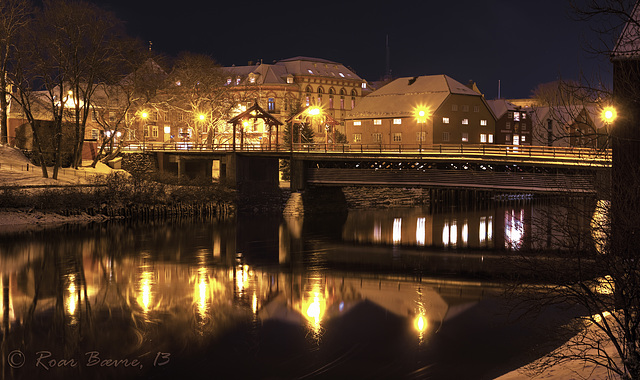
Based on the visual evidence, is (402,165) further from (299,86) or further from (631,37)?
(299,86)

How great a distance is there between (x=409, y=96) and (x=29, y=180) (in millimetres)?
45773

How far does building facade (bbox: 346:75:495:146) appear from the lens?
78875 mm

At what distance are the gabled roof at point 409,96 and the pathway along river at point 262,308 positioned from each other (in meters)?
38.4

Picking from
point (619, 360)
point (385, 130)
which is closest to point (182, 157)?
point (385, 130)

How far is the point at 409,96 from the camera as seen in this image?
8206cm

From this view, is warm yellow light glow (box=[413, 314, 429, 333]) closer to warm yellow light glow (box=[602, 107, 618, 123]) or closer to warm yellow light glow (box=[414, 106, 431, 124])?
warm yellow light glow (box=[602, 107, 618, 123])

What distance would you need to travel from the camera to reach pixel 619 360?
14.2 m

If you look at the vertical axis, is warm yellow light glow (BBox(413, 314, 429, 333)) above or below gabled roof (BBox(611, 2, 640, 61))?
below

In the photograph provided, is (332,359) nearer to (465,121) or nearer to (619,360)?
(619,360)

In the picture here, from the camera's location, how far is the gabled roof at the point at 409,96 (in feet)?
262

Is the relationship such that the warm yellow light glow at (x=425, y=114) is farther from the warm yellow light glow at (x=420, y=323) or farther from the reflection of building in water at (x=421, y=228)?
the warm yellow light glow at (x=420, y=323)

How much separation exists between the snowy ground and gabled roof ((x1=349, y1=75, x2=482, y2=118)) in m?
33.8

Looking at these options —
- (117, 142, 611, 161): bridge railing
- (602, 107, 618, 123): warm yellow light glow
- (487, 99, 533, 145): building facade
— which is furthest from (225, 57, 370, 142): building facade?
(602, 107, 618, 123): warm yellow light glow

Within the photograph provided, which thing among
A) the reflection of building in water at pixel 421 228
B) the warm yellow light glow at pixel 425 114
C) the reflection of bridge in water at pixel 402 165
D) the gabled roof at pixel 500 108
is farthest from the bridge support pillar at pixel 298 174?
the gabled roof at pixel 500 108
